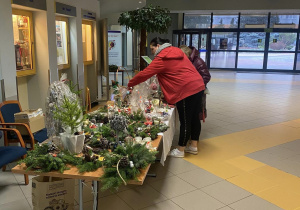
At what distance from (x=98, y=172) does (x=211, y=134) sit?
3.52 meters

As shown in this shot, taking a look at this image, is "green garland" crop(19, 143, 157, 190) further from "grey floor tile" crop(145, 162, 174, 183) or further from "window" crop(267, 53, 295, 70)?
"window" crop(267, 53, 295, 70)

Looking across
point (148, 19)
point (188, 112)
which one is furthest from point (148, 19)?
point (188, 112)

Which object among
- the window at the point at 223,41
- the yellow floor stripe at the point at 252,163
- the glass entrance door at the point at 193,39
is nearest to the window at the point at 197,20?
the glass entrance door at the point at 193,39

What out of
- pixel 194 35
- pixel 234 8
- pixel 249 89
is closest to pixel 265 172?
pixel 249 89

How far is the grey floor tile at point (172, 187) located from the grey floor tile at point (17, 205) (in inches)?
51.9

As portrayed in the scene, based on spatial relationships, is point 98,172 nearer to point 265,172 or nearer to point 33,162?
point 33,162

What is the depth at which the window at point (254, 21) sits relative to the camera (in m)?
15.2

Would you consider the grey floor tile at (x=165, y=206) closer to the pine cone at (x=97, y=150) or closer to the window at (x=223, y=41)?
the pine cone at (x=97, y=150)

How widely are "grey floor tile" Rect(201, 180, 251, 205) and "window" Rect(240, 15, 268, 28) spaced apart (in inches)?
537

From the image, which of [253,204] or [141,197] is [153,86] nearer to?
[141,197]

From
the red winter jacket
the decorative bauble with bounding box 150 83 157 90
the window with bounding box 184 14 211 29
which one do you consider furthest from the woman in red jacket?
the window with bounding box 184 14 211 29

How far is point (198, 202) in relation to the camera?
298cm

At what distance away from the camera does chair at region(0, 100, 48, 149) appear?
3.43 meters

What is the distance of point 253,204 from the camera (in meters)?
2.96
